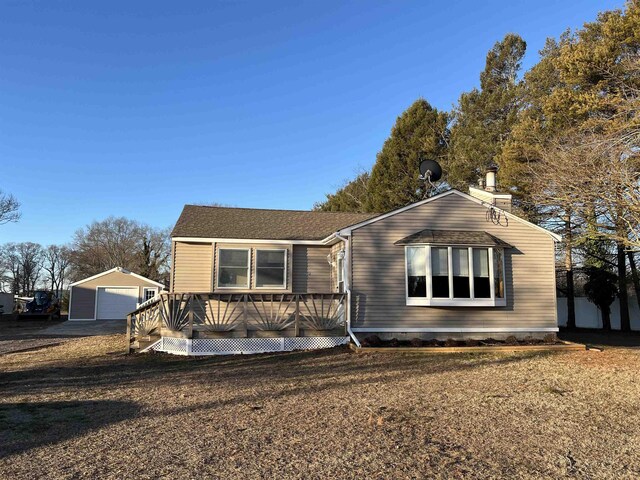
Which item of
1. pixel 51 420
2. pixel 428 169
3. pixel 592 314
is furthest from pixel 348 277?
pixel 592 314

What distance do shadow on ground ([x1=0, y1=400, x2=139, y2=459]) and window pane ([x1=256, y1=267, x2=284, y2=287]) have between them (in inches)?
258

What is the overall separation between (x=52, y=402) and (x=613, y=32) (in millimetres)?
15615

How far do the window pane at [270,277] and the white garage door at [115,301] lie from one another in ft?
57.6

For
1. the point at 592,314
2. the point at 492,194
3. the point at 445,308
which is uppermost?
the point at 492,194

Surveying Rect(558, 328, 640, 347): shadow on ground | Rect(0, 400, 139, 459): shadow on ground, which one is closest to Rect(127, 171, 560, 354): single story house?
Rect(558, 328, 640, 347): shadow on ground

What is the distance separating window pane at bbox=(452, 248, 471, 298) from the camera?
1139cm

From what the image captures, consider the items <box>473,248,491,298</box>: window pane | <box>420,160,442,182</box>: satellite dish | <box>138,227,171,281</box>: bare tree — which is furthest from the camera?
<box>138,227,171,281</box>: bare tree

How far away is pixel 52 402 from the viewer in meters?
6.36

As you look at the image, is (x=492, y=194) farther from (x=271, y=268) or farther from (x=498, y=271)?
(x=271, y=268)

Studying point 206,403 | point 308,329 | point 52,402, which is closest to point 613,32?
point 308,329

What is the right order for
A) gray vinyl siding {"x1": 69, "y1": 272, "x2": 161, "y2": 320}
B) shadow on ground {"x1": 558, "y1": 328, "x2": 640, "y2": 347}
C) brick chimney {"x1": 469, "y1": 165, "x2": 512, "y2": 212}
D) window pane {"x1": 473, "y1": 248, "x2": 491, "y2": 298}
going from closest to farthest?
window pane {"x1": 473, "y1": 248, "x2": 491, "y2": 298}
brick chimney {"x1": 469, "y1": 165, "x2": 512, "y2": 212}
shadow on ground {"x1": 558, "y1": 328, "x2": 640, "y2": 347}
gray vinyl siding {"x1": 69, "y1": 272, "x2": 161, "y2": 320}

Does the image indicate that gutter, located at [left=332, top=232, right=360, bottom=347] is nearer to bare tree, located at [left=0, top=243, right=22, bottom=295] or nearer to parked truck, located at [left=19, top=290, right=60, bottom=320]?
parked truck, located at [left=19, top=290, right=60, bottom=320]

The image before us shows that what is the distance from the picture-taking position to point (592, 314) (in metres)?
19.6

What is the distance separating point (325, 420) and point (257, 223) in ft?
30.4
